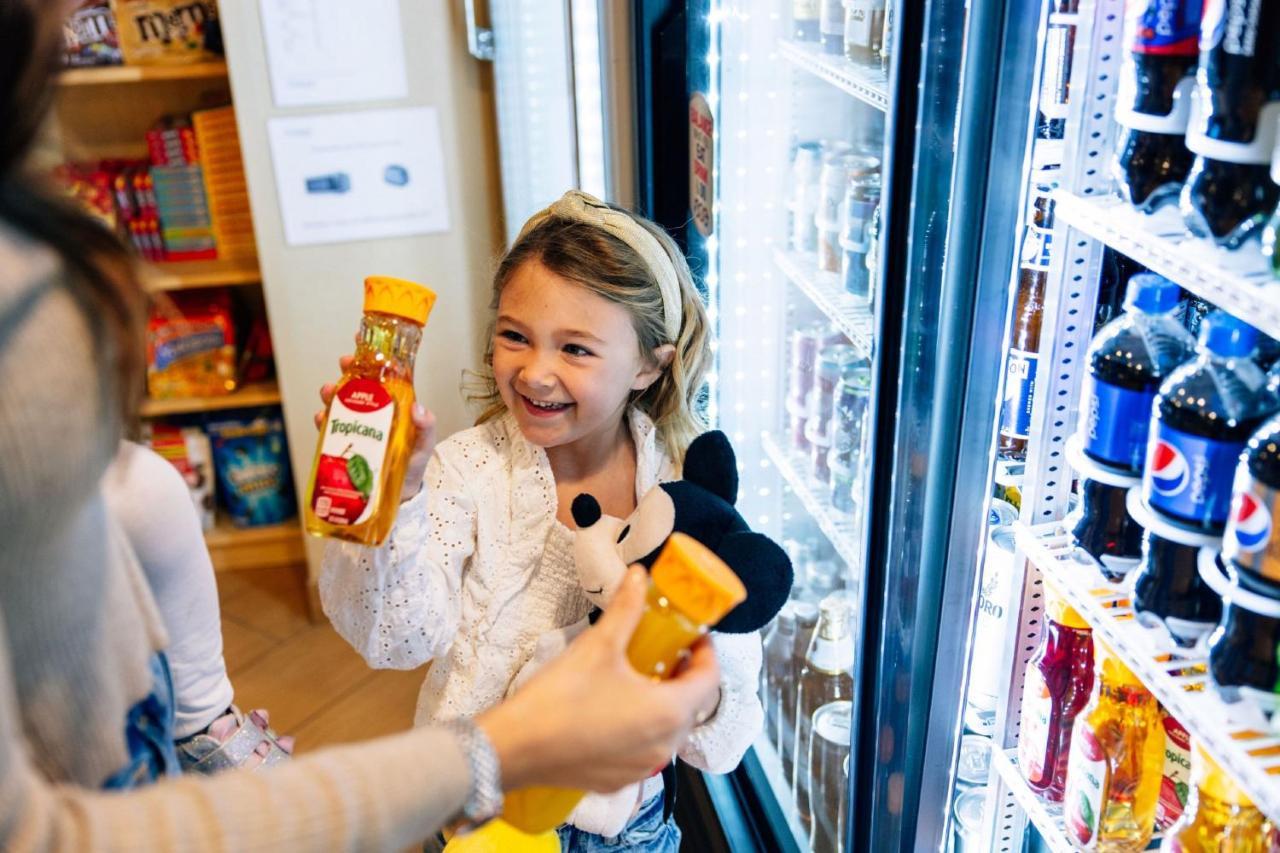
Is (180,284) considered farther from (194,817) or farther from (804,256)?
(194,817)

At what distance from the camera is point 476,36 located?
2680 mm

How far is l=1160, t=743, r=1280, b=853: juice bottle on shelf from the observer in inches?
42.3

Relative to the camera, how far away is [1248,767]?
3.11 feet

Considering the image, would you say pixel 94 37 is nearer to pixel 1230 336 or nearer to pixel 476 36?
pixel 476 36

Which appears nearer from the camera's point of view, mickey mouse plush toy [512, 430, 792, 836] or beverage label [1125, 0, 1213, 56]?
beverage label [1125, 0, 1213, 56]

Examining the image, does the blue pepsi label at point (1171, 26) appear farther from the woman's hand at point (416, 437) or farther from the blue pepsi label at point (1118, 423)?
the woman's hand at point (416, 437)

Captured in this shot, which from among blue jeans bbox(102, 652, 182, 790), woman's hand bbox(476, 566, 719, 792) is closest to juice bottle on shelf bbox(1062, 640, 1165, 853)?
woman's hand bbox(476, 566, 719, 792)

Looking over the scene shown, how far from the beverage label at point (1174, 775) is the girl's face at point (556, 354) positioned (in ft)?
2.54

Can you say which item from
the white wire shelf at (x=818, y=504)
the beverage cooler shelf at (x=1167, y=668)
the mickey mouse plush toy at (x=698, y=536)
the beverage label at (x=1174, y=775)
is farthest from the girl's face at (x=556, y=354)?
the beverage label at (x=1174, y=775)

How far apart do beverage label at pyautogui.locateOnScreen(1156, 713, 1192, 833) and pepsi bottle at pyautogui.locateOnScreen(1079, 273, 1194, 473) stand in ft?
1.08

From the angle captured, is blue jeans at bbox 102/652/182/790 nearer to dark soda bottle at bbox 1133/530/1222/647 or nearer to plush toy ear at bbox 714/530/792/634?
plush toy ear at bbox 714/530/792/634

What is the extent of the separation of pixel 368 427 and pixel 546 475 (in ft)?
1.43

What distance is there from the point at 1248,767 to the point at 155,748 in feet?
2.88

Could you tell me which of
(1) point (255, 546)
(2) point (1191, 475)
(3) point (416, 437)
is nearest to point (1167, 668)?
(2) point (1191, 475)
